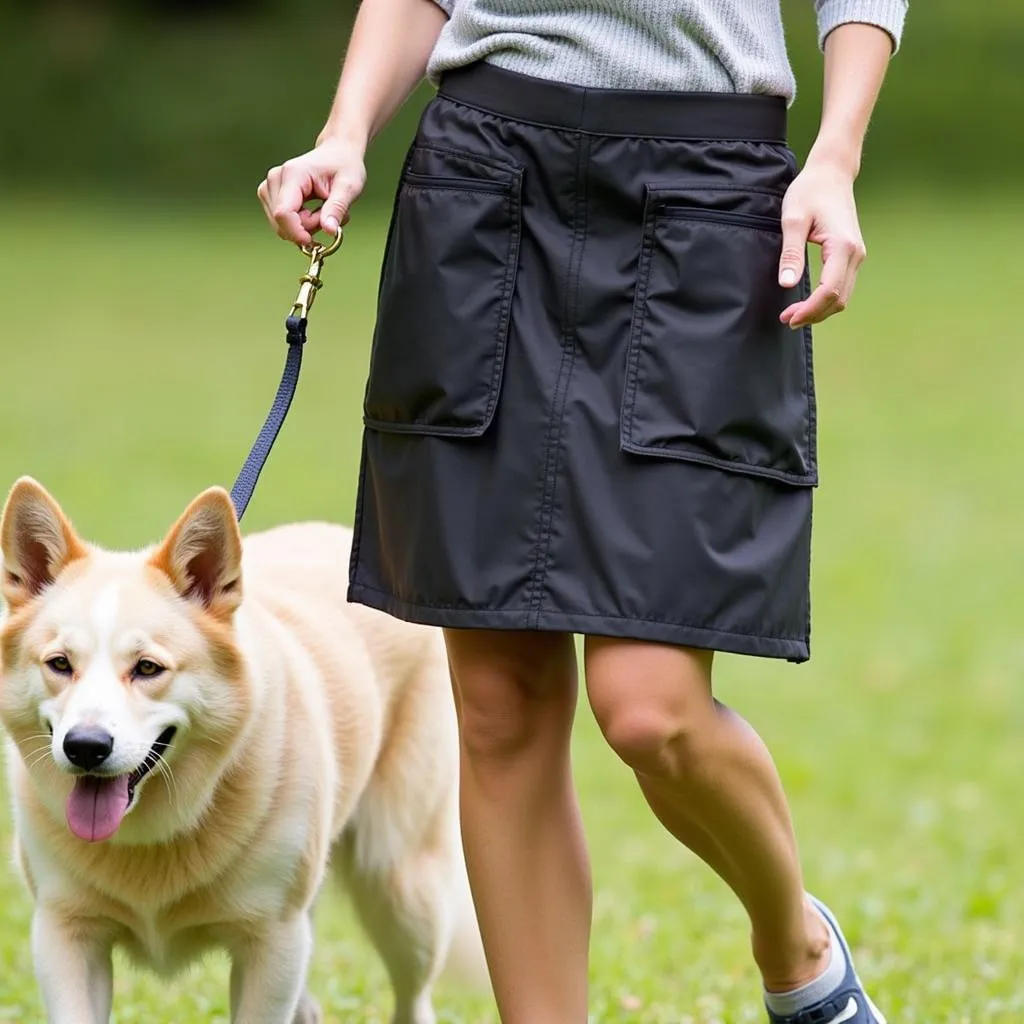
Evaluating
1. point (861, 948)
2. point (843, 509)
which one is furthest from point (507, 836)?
point (843, 509)

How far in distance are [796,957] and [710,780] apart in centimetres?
47

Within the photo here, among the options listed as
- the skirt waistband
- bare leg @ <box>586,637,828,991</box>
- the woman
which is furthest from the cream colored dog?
the skirt waistband

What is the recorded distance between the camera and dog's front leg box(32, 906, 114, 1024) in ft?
9.62

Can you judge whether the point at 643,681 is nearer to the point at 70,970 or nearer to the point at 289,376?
the point at 289,376

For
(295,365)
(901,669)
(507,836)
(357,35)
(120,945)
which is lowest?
(901,669)

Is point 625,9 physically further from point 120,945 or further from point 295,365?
point 120,945

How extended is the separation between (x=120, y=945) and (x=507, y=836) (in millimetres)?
723

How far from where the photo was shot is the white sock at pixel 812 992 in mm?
3072

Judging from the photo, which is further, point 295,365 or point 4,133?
point 4,133

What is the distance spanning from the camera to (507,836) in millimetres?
2900

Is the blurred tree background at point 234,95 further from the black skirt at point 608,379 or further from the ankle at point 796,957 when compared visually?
the black skirt at point 608,379

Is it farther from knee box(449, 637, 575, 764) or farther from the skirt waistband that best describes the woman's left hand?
knee box(449, 637, 575, 764)

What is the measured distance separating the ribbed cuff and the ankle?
4.75ft

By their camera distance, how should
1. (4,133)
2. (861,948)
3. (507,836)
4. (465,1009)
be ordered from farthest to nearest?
1. (4,133)
2. (861,948)
3. (465,1009)
4. (507,836)
